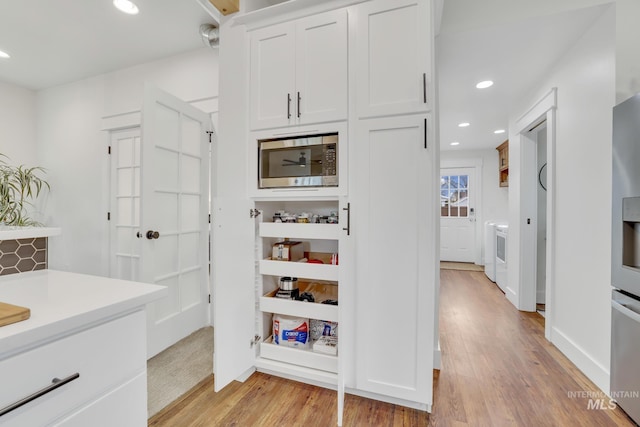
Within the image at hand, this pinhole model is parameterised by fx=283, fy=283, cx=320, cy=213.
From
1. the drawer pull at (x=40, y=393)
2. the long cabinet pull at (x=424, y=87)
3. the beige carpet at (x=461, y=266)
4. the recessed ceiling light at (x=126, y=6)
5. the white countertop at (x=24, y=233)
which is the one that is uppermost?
the recessed ceiling light at (x=126, y=6)

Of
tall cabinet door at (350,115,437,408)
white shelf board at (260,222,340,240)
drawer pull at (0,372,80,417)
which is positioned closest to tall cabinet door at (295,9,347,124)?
tall cabinet door at (350,115,437,408)

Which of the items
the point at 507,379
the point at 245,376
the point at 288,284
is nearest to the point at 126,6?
the point at 288,284

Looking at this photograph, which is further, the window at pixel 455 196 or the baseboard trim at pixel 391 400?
the window at pixel 455 196

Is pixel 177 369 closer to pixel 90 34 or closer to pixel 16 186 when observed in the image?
pixel 90 34

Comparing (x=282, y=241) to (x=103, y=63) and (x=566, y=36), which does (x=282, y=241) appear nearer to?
(x=566, y=36)

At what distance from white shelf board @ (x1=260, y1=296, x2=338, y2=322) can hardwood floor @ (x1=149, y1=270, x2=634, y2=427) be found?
46cm

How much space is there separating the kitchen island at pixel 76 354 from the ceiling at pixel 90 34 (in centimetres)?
202

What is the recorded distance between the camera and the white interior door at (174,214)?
6.67 feet

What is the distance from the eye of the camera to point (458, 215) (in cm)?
593

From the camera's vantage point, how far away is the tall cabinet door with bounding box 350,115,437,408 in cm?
151

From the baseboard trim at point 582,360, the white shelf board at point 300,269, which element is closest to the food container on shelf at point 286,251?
the white shelf board at point 300,269

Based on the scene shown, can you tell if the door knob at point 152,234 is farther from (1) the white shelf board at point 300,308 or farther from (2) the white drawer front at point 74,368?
(2) the white drawer front at point 74,368

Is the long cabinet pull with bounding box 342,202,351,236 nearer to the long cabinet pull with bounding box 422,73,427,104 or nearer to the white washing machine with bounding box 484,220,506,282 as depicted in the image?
the long cabinet pull with bounding box 422,73,427,104

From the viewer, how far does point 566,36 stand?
2.05m
